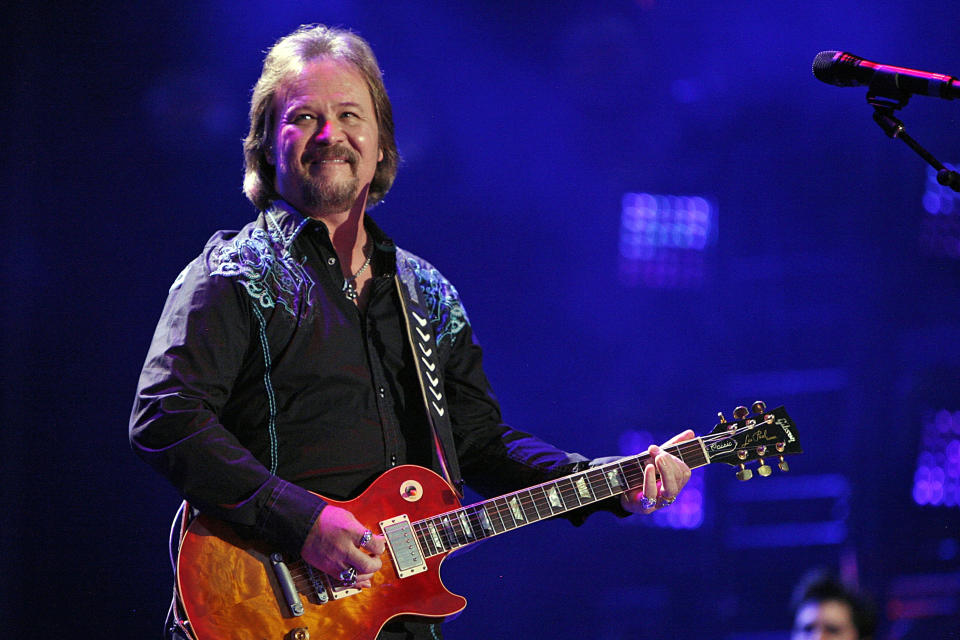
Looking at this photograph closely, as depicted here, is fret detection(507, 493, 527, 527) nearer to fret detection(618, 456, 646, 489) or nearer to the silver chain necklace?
fret detection(618, 456, 646, 489)

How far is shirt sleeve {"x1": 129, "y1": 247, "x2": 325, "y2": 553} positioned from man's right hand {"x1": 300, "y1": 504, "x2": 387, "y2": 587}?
0.10 ft

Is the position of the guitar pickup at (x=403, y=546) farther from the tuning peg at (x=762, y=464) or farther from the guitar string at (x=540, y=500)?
the tuning peg at (x=762, y=464)

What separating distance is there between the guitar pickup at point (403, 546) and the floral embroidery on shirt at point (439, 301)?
0.76m

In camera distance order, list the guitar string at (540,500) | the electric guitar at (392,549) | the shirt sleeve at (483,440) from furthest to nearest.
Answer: the shirt sleeve at (483,440) → the guitar string at (540,500) → the electric guitar at (392,549)

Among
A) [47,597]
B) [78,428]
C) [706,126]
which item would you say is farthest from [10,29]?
[706,126]

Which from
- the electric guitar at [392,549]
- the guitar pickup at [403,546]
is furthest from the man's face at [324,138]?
the guitar pickup at [403,546]

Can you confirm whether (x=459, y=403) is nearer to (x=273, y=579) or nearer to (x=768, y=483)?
(x=273, y=579)

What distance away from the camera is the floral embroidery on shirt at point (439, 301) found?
322 centimetres

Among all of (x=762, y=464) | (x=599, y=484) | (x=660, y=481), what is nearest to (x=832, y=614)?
(x=762, y=464)

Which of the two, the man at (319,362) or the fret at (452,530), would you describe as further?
the fret at (452,530)

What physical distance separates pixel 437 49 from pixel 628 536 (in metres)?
2.67

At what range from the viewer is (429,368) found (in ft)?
9.84

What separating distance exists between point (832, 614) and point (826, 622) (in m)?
0.04

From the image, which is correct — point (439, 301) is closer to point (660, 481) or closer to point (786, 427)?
point (660, 481)
